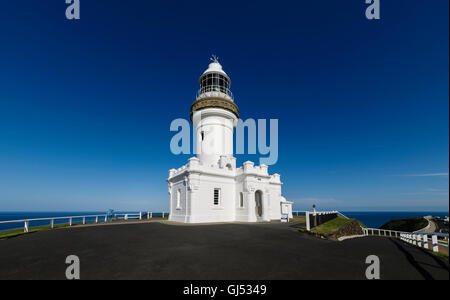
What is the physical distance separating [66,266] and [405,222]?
148 ft

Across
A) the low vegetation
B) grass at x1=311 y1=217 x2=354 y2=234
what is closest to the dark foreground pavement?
grass at x1=311 y1=217 x2=354 y2=234

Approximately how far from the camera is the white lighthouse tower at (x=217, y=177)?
1850 cm

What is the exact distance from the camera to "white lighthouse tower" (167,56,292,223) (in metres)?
18.5

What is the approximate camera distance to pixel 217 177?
65.8 feet

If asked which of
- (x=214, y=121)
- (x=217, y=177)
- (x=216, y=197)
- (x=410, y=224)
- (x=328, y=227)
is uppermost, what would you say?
(x=214, y=121)

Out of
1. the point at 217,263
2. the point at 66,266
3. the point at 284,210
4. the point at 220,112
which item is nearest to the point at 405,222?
the point at 284,210

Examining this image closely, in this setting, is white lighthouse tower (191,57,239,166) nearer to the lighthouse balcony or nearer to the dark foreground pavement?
the lighthouse balcony

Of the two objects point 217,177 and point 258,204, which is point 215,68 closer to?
point 217,177

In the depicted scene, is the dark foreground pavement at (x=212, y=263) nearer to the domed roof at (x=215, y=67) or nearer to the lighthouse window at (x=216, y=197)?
the lighthouse window at (x=216, y=197)

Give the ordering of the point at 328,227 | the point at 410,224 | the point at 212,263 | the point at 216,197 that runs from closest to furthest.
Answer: the point at 212,263 < the point at 328,227 < the point at 216,197 < the point at 410,224

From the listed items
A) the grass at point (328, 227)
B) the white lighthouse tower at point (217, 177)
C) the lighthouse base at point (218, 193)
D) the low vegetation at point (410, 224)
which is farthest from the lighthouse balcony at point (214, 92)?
the low vegetation at point (410, 224)

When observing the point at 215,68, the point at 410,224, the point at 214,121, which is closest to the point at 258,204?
the point at 214,121
